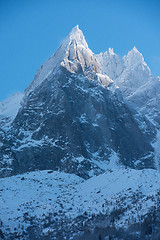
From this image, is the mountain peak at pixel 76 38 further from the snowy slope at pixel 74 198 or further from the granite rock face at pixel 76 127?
the snowy slope at pixel 74 198

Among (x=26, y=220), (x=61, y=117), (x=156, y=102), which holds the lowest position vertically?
(x=26, y=220)

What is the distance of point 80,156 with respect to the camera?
310ft

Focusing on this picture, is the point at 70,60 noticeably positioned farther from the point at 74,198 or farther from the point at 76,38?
the point at 74,198

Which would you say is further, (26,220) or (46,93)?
(46,93)

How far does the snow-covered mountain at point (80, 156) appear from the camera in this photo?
19.3 m

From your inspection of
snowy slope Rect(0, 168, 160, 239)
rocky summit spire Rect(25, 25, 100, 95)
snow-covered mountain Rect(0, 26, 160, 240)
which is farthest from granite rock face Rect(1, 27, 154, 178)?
snowy slope Rect(0, 168, 160, 239)

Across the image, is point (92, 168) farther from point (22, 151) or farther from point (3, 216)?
point (3, 216)

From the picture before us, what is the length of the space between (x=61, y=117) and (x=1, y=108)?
84.3m

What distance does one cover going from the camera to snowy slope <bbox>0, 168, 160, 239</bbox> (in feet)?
66.5

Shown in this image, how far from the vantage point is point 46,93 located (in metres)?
117

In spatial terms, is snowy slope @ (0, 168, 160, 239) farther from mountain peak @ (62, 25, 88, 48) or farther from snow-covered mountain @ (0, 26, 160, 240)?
mountain peak @ (62, 25, 88, 48)

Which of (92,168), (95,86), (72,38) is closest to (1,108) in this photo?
(72,38)

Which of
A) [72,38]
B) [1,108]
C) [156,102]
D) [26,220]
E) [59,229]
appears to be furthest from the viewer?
[1,108]

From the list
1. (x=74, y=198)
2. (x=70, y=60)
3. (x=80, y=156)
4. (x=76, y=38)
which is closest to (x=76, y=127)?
(x=80, y=156)
